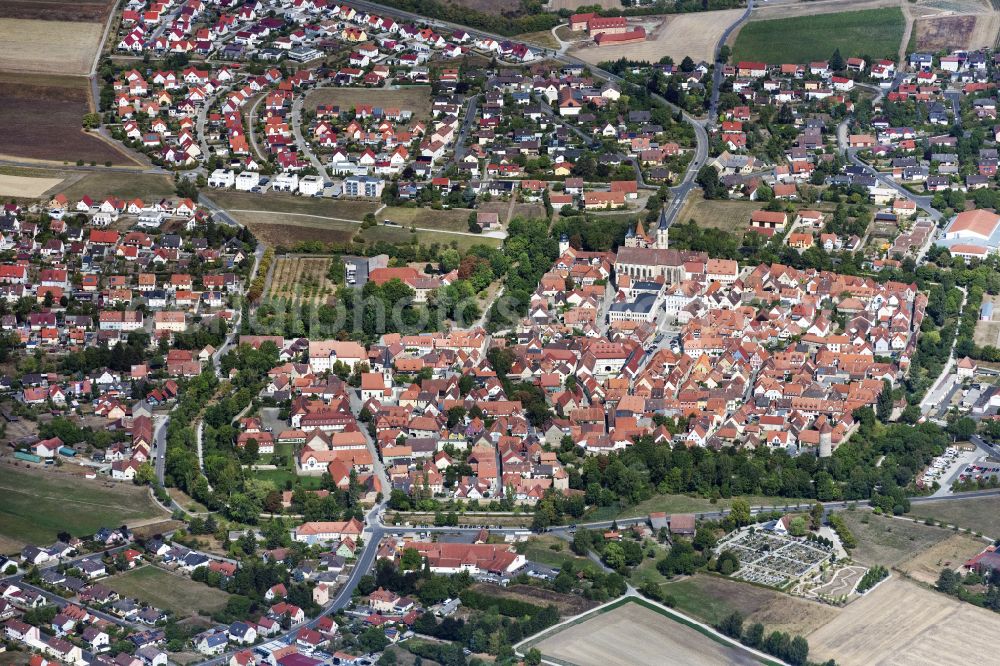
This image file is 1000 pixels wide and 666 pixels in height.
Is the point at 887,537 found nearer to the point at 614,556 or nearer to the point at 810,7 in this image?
the point at 614,556

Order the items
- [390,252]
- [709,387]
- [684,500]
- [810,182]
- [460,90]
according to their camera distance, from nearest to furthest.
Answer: [684,500]
[709,387]
[390,252]
[810,182]
[460,90]

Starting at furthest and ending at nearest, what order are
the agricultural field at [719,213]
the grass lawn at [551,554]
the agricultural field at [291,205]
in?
the agricultural field at [291,205]
the agricultural field at [719,213]
the grass lawn at [551,554]

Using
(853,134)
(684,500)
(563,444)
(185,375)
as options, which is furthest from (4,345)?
(853,134)

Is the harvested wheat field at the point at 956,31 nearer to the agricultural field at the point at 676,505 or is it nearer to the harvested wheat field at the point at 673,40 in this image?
the harvested wheat field at the point at 673,40

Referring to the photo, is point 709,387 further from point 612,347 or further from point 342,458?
point 342,458

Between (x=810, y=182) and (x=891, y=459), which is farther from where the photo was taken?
(x=810, y=182)

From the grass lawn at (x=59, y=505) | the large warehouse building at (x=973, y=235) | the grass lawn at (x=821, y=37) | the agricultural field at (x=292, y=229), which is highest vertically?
the grass lawn at (x=821, y=37)

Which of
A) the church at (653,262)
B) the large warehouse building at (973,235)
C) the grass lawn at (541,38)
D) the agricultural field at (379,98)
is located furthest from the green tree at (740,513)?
the grass lawn at (541,38)

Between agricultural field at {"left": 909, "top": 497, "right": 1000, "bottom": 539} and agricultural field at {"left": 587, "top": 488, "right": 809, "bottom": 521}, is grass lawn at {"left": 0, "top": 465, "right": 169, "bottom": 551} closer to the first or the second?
agricultural field at {"left": 587, "top": 488, "right": 809, "bottom": 521}

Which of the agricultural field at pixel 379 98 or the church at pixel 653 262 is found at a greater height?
the agricultural field at pixel 379 98
